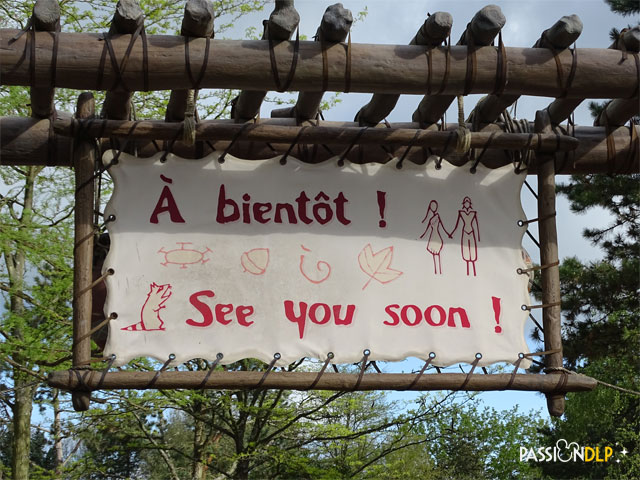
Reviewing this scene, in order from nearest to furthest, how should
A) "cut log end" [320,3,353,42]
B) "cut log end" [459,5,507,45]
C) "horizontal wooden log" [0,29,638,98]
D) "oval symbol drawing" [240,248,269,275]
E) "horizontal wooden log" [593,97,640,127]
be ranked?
1. "horizontal wooden log" [0,29,638,98]
2. "cut log end" [320,3,353,42]
3. "cut log end" [459,5,507,45]
4. "oval symbol drawing" [240,248,269,275]
5. "horizontal wooden log" [593,97,640,127]

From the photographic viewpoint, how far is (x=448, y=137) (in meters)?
4.10

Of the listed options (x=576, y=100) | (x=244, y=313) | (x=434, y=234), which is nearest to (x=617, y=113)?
(x=576, y=100)

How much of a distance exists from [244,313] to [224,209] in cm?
54

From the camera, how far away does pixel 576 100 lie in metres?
4.25

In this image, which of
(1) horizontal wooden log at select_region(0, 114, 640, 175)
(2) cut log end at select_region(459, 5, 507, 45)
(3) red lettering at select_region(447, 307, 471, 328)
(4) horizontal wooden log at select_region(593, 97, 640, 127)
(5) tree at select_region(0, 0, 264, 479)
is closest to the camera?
(2) cut log end at select_region(459, 5, 507, 45)

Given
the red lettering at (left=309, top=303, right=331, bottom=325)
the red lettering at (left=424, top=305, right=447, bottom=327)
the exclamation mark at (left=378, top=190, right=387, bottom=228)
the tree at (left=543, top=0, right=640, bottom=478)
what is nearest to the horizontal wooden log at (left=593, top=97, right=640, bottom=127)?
the exclamation mark at (left=378, top=190, right=387, bottom=228)

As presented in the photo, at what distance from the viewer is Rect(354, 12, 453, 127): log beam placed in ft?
12.6

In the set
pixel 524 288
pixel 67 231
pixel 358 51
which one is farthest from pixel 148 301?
pixel 67 231

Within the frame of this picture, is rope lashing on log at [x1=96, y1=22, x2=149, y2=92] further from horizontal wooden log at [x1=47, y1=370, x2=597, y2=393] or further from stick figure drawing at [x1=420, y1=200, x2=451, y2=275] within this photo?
stick figure drawing at [x1=420, y1=200, x2=451, y2=275]

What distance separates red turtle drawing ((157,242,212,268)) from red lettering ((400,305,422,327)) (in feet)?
3.33

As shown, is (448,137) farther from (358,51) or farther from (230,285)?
(230,285)

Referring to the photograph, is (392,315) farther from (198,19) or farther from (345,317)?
(198,19)

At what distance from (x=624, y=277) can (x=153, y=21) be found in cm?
684

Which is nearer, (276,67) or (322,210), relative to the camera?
(276,67)
